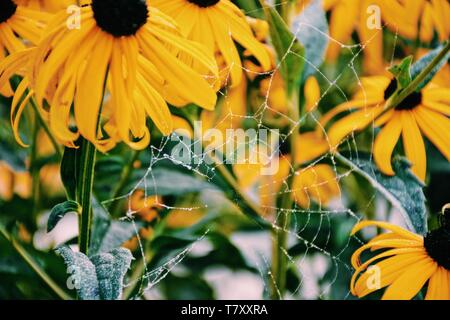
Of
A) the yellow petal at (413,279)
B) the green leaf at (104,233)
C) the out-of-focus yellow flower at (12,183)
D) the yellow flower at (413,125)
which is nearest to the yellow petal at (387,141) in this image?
the yellow flower at (413,125)

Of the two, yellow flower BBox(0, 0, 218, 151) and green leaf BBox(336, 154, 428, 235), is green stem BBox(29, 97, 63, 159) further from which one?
green leaf BBox(336, 154, 428, 235)

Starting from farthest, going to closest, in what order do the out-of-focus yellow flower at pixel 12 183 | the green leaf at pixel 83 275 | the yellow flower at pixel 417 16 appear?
the out-of-focus yellow flower at pixel 12 183, the yellow flower at pixel 417 16, the green leaf at pixel 83 275

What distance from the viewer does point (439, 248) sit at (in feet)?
1.70

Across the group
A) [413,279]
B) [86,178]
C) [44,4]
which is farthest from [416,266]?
[44,4]

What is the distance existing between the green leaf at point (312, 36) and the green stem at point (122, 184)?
0.16m

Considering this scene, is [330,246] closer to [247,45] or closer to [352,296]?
[352,296]

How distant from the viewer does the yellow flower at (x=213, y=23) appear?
55 cm

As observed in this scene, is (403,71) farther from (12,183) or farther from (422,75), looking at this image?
(12,183)

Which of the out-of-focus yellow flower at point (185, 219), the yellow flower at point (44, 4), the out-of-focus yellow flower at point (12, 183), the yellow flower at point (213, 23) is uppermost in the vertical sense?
the yellow flower at point (44, 4)

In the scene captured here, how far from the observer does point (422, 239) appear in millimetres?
538

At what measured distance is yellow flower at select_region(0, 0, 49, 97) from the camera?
548 millimetres

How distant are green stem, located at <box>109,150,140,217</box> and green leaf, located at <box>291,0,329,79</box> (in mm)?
156

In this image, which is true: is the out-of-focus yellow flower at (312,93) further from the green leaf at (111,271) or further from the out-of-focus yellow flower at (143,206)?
the green leaf at (111,271)

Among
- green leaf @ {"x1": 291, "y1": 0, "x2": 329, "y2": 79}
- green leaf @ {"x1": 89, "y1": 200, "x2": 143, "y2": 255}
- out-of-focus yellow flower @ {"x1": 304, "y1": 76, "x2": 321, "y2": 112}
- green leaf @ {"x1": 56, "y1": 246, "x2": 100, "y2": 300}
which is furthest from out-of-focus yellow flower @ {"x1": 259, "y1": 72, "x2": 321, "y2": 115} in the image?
green leaf @ {"x1": 56, "y1": 246, "x2": 100, "y2": 300}
